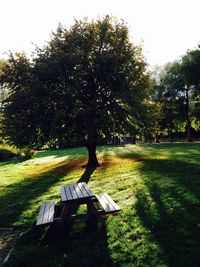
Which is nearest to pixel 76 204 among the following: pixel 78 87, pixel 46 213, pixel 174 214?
pixel 46 213

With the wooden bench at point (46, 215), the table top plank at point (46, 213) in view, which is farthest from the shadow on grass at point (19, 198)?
the wooden bench at point (46, 215)

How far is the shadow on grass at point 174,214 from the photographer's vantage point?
18.3 feet

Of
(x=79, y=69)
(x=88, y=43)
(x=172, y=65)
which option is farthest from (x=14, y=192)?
(x=172, y=65)

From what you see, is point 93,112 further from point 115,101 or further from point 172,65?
point 172,65

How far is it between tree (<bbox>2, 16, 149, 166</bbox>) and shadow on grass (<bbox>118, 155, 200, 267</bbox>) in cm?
746

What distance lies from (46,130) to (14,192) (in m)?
5.78

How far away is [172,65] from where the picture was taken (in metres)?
48.9

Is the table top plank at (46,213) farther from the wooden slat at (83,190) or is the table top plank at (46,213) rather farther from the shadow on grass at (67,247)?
the wooden slat at (83,190)

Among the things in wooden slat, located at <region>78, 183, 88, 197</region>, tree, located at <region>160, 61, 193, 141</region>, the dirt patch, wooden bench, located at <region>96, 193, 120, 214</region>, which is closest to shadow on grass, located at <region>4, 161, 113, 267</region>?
the dirt patch

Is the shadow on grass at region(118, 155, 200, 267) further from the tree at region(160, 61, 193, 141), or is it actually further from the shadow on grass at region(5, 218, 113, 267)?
the tree at region(160, 61, 193, 141)

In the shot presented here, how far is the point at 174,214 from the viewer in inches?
299

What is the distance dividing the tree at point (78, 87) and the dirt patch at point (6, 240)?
9.71 metres

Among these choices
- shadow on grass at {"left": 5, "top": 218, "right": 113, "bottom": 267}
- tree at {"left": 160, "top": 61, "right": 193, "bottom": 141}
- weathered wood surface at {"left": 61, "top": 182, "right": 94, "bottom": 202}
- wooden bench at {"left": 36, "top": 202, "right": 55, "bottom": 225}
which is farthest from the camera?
tree at {"left": 160, "top": 61, "right": 193, "bottom": 141}

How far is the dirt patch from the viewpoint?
258 inches
